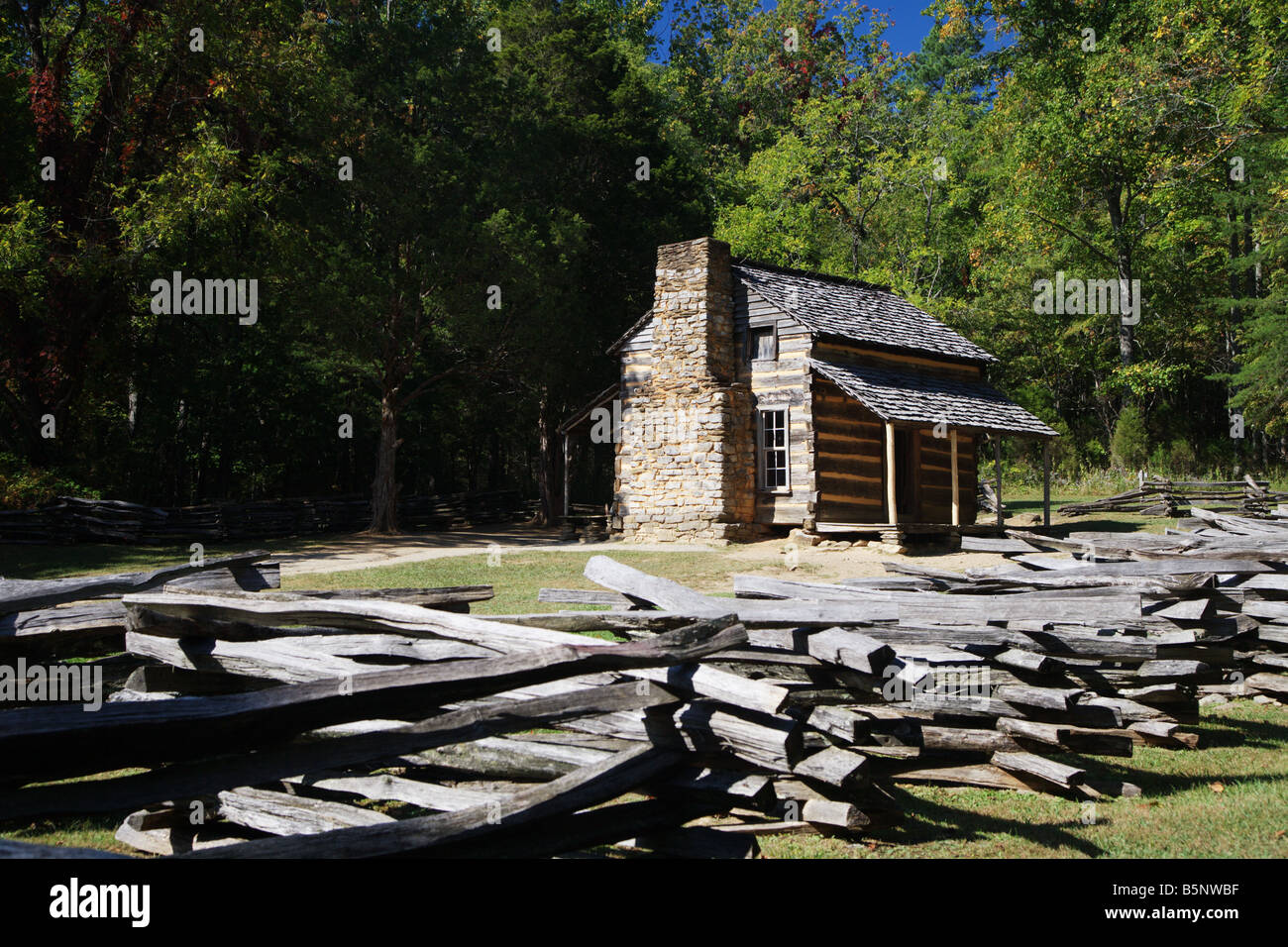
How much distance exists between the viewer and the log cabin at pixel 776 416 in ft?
69.6

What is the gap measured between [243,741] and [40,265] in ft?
69.2

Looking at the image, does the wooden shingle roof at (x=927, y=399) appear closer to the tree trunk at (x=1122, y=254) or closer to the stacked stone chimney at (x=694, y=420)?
the stacked stone chimney at (x=694, y=420)

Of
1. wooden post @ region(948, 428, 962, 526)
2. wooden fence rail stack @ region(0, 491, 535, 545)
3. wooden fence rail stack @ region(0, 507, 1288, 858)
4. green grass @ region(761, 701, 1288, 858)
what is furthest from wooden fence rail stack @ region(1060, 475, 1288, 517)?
green grass @ region(761, 701, 1288, 858)

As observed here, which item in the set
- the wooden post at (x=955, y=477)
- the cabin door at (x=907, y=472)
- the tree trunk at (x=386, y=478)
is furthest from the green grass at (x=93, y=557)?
the wooden post at (x=955, y=477)

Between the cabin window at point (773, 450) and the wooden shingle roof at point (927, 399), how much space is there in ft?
5.62

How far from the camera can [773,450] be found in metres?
21.9

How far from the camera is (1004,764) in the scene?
552cm

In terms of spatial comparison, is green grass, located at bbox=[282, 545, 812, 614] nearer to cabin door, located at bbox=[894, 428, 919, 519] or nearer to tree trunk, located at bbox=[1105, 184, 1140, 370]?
cabin door, located at bbox=[894, 428, 919, 519]

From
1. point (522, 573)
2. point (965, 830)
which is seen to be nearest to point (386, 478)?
point (522, 573)

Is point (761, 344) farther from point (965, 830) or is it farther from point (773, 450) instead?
point (965, 830)

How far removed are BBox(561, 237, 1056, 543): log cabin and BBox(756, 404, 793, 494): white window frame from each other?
3 cm

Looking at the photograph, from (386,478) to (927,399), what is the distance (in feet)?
48.4
